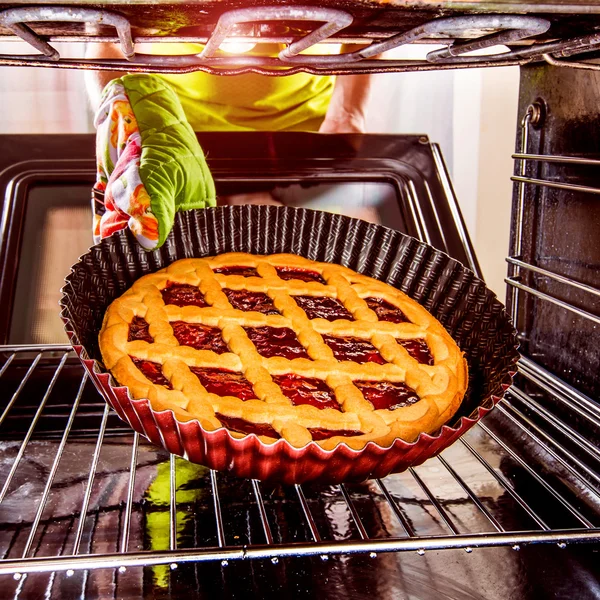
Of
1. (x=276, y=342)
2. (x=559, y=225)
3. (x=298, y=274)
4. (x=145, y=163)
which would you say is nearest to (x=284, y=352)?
(x=276, y=342)

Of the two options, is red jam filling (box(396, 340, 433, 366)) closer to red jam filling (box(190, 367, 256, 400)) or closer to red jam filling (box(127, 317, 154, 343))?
red jam filling (box(190, 367, 256, 400))

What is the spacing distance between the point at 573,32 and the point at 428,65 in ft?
0.53

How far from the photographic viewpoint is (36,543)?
0.75 m

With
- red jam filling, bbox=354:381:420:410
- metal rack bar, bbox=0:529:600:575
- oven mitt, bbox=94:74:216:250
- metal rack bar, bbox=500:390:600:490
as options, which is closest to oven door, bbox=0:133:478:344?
oven mitt, bbox=94:74:216:250

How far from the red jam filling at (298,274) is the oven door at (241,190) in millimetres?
252

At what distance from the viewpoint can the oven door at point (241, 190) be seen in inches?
46.7

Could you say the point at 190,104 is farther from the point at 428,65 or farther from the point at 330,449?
the point at 330,449

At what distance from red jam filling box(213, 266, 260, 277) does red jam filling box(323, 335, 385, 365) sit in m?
0.21

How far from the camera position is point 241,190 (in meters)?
1.35

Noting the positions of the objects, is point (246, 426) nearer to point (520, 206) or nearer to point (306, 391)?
point (306, 391)

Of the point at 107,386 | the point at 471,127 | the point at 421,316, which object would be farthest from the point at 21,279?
the point at 471,127

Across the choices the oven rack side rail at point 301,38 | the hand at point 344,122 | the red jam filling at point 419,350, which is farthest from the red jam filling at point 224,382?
the hand at point 344,122

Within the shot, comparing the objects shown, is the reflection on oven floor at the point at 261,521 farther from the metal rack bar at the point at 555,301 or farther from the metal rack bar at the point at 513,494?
the metal rack bar at the point at 555,301

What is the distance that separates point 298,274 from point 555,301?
1.35ft
